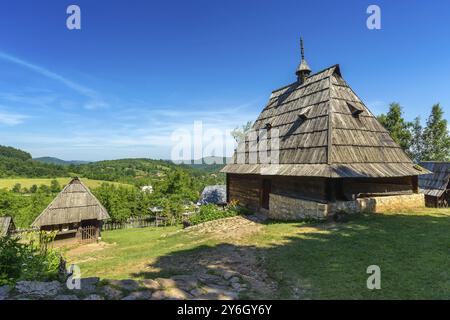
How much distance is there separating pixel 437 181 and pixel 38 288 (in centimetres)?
2895

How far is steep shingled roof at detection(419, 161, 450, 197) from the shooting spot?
73.9 ft

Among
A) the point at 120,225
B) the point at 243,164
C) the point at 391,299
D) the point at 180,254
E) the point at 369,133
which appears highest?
the point at 369,133

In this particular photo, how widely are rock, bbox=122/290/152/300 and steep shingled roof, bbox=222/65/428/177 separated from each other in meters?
9.03

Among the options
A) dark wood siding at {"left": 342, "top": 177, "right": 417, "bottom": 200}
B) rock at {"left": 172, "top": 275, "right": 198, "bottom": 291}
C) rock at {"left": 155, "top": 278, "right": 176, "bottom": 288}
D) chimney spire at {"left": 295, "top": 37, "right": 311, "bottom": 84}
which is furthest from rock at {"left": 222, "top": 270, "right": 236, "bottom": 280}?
chimney spire at {"left": 295, "top": 37, "right": 311, "bottom": 84}

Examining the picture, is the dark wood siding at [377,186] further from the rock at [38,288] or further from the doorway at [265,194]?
the rock at [38,288]

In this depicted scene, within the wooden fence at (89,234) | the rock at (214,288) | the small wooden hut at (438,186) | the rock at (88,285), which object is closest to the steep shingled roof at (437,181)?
the small wooden hut at (438,186)

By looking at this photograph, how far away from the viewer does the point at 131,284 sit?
4738mm

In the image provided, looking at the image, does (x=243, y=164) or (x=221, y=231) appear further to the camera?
(x=243, y=164)

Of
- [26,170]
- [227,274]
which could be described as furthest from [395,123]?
[26,170]

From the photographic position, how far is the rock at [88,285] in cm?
430

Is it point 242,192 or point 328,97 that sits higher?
point 328,97

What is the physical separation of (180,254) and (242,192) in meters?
10.5
